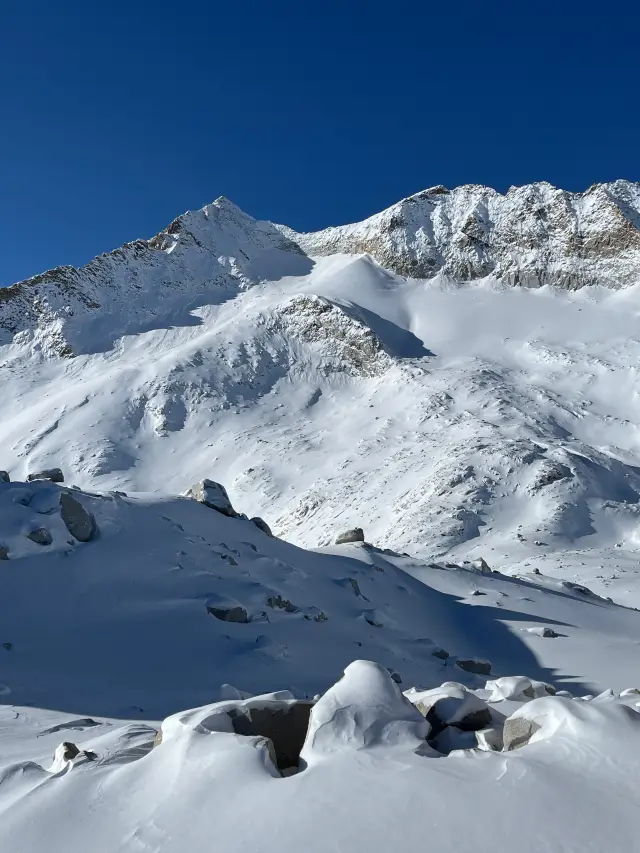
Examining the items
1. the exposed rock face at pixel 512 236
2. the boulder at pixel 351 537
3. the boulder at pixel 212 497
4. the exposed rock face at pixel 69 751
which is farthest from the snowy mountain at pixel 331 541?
the boulder at pixel 351 537

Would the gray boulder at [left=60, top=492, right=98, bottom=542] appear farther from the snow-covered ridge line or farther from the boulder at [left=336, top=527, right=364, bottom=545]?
the snow-covered ridge line

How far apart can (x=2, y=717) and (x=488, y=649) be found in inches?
455

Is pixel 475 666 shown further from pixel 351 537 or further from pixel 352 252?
pixel 352 252

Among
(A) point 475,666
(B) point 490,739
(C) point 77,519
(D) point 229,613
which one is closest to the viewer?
(B) point 490,739

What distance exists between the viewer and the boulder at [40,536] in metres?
12.9

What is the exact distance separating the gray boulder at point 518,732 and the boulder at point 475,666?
9.26m

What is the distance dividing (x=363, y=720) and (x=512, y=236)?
100024mm

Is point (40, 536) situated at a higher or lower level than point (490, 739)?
higher

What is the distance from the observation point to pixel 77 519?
1381 centimetres

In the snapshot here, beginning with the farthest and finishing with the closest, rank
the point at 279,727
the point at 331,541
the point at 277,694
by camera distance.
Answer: the point at 331,541 < the point at 277,694 < the point at 279,727

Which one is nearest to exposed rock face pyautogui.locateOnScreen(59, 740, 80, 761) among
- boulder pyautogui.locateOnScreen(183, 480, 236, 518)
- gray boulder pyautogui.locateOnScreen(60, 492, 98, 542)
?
gray boulder pyautogui.locateOnScreen(60, 492, 98, 542)

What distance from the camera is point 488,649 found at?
16281mm

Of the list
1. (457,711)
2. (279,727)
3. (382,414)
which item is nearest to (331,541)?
(382,414)

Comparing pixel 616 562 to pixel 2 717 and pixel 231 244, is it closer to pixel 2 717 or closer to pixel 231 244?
pixel 2 717
